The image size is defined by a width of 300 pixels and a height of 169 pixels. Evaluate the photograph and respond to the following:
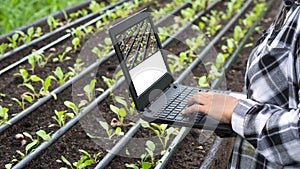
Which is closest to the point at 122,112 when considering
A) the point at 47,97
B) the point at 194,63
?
the point at 47,97

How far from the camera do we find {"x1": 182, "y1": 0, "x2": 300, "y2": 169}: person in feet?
4.43

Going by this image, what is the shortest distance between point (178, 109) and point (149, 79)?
194 mm

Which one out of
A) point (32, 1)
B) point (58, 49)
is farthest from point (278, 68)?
point (32, 1)

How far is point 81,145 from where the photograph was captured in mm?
2305

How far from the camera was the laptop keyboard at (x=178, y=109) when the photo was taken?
1.65 metres

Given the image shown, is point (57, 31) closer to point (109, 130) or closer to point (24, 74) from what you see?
point (24, 74)

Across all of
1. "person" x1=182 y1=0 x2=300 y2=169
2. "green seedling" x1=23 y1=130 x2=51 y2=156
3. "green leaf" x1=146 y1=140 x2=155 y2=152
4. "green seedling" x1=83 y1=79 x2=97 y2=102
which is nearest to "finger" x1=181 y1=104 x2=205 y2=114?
"person" x1=182 y1=0 x2=300 y2=169

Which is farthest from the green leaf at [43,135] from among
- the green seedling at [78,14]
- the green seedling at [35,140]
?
the green seedling at [78,14]

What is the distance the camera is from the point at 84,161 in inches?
84.7

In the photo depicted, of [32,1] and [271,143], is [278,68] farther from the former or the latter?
[32,1]

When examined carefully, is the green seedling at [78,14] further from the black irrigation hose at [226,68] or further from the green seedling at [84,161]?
the green seedling at [84,161]

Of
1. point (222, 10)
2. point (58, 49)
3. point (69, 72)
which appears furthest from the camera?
point (222, 10)

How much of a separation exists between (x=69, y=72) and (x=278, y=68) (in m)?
1.70

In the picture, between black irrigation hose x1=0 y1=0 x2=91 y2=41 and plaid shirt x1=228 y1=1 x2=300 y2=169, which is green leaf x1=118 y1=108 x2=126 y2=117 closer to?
plaid shirt x1=228 y1=1 x2=300 y2=169
